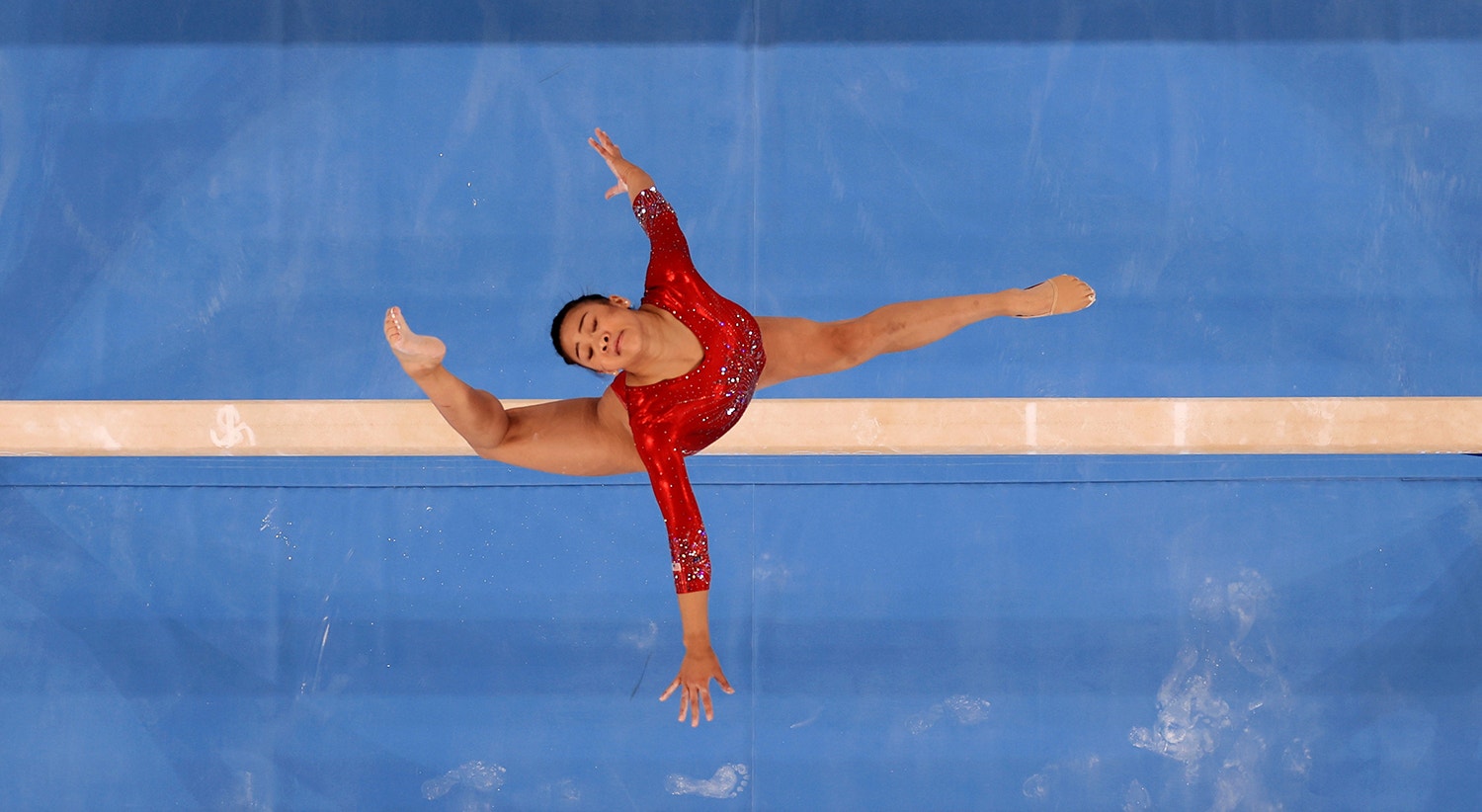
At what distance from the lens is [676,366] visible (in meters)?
2.29

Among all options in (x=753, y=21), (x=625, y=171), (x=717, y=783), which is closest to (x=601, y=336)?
(x=625, y=171)

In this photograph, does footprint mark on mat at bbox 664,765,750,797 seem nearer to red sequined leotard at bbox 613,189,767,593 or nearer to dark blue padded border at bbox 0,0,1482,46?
red sequined leotard at bbox 613,189,767,593

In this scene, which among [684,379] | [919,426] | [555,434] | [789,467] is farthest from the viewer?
[789,467]

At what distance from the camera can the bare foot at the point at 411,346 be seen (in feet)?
6.20

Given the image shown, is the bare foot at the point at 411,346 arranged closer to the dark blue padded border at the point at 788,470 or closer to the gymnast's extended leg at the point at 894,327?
the gymnast's extended leg at the point at 894,327

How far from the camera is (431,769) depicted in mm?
3273

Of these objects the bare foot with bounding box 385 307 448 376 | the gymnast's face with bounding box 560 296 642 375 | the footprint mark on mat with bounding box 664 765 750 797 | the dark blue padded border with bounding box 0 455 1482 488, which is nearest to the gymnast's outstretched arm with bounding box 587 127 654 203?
the gymnast's face with bounding box 560 296 642 375

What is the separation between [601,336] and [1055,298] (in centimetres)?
119

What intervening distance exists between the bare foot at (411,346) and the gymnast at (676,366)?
103 millimetres

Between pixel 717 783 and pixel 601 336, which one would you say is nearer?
pixel 601 336

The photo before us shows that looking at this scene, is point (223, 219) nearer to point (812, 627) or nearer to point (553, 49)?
point (553, 49)

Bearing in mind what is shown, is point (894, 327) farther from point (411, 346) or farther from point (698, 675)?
point (411, 346)

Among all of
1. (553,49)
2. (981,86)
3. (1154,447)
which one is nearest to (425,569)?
(553,49)

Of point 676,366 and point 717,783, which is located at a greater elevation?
point 676,366
